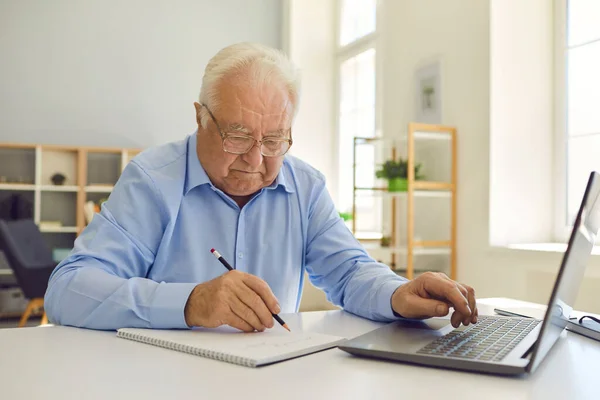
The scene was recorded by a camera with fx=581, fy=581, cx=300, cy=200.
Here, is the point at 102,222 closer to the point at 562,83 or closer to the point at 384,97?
the point at 562,83

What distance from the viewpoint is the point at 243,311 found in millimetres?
998

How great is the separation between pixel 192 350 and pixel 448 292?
48cm

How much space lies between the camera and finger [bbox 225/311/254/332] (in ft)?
3.27

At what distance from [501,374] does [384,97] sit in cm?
379

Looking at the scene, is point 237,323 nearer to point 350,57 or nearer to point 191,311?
point 191,311

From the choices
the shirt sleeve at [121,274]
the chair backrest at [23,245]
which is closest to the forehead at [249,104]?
the shirt sleeve at [121,274]

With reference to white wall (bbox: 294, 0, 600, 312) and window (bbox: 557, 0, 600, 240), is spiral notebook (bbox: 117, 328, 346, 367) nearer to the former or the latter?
white wall (bbox: 294, 0, 600, 312)

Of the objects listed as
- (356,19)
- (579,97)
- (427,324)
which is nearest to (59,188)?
(356,19)

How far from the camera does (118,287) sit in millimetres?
1113

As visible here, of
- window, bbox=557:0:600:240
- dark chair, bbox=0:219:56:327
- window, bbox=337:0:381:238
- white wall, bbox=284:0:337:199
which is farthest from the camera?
white wall, bbox=284:0:337:199

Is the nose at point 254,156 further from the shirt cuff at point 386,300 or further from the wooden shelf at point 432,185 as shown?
the wooden shelf at point 432,185

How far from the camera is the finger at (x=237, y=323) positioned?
3.27 ft

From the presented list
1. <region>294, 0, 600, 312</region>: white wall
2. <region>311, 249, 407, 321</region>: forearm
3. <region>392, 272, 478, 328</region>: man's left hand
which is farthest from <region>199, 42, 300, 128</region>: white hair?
<region>294, 0, 600, 312</region>: white wall

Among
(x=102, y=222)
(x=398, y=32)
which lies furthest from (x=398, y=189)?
(x=102, y=222)
